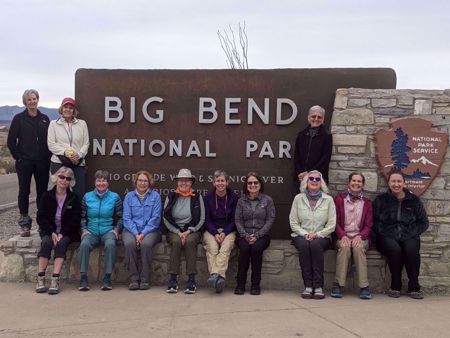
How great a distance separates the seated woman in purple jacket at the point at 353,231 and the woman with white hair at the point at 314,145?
0.37 metres

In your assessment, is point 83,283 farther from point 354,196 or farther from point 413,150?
point 413,150

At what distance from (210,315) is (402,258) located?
2.07m

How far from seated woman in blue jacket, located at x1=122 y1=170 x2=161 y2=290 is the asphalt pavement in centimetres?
21

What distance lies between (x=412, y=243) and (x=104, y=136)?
3.74 m

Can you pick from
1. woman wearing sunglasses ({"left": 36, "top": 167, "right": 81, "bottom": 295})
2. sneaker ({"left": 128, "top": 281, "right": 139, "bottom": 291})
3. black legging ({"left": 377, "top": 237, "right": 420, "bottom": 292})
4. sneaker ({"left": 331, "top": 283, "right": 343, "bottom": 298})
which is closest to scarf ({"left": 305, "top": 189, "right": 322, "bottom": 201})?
black legging ({"left": 377, "top": 237, "right": 420, "bottom": 292})

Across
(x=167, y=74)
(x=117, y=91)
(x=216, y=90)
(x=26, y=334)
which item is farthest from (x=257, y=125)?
(x=26, y=334)

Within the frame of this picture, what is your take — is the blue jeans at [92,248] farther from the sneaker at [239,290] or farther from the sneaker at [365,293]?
the sneaker at [365,293]

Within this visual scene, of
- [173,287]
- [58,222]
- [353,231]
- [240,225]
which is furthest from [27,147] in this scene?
[353,231]

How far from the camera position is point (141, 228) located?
19.1 feet

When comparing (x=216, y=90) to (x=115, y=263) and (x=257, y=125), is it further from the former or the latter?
(x=115, y=263)

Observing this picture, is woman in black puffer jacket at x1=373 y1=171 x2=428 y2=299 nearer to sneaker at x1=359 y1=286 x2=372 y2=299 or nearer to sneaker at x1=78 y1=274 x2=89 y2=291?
sneaker at x1=359 y1=286 x2=372 y2=299

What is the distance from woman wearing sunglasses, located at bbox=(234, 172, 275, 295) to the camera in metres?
5.56

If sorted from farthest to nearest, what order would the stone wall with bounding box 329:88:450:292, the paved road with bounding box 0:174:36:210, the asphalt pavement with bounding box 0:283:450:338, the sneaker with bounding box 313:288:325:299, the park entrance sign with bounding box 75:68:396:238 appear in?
1. the paved road with bounding box 0:174:36:210
2. the park entrance sign with bounding box 75:68:396:238
3. the stone wall with bounding box 329:88:450:292
4. the sneaker with bounding box 313:288:325:299
5. the asphalt pavement with bounding box 0:283:450:338

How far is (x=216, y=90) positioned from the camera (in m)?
6.63
